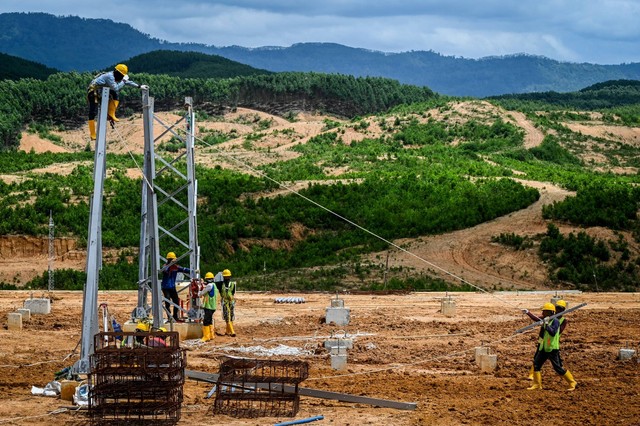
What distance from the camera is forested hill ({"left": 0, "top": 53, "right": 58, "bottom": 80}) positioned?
119 meters

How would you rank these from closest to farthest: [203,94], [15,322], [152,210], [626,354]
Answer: [152,210] → [626,354] → [15,322] → [203,94]

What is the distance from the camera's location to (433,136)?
74.4 meters

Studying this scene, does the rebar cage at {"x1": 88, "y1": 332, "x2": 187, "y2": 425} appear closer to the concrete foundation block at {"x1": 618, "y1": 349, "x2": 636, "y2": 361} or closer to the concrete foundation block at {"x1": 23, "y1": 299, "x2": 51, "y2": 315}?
the concrete foundation block at {"x1": 618, "y1": 349, "x2": 636, "y2": 361}

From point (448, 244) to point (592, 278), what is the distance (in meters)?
5.67

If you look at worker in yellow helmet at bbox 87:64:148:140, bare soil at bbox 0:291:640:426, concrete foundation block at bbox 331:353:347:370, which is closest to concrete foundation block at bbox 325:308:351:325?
bare soil at bbox 0:291:640:426

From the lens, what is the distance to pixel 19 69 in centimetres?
12650

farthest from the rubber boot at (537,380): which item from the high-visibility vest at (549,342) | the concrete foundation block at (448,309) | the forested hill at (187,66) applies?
the forested hill at (187,66)

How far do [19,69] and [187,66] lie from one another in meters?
33.1

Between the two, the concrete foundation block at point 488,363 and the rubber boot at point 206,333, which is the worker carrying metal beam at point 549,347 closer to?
the concrete foundation block at point 488,363

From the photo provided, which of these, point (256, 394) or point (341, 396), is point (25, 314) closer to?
point (256, 394)

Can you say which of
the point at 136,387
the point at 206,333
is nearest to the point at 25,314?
the point at 206,333

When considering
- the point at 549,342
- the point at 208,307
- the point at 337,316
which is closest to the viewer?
the point at 549,342

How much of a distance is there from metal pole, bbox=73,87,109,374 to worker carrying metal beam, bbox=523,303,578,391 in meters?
6.61

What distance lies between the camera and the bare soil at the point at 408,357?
685 inches
